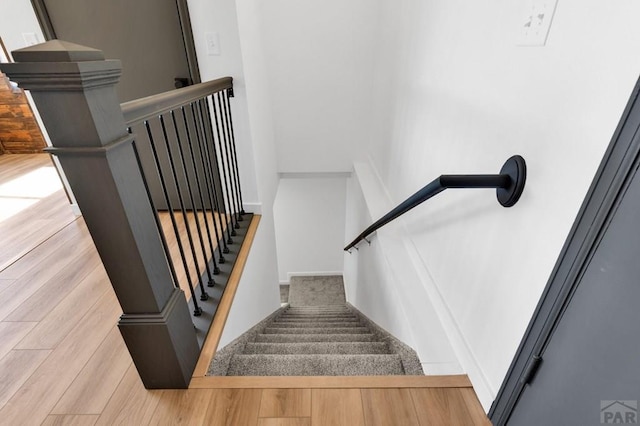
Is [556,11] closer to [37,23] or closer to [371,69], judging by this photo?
[371,69]

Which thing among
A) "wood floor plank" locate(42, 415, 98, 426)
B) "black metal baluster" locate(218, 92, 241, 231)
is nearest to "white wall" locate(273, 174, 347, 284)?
"black metal baluster" locate(218, 92, 241, 231)

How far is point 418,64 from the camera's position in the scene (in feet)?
6.02

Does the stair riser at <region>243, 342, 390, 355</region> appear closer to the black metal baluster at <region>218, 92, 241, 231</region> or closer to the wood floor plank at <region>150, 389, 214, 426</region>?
the wood floor plank at <region>150, 389, 214, 426</region>

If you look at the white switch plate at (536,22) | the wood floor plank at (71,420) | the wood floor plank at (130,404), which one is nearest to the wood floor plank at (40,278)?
the wood floor plank at (71,420)

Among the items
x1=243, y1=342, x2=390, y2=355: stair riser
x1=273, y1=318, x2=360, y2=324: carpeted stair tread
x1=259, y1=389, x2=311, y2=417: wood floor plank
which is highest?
x1=259, y1=389, x2=311, y2=417: wood floor plank

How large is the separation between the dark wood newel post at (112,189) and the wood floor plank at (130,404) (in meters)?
0.04

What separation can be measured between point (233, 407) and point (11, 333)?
1118 mm

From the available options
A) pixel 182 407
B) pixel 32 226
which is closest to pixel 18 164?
pixel 32 226

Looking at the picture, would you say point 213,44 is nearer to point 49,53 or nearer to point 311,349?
point 49,53

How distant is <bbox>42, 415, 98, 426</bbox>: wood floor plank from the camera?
104 cm

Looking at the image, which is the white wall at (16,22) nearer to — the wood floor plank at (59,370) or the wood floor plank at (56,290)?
the wood floor plank at (56,290)

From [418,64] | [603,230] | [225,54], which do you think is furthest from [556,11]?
[225,54]

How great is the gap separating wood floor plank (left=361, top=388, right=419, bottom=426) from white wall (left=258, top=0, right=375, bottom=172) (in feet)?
8.98

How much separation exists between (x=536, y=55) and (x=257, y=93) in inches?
79.4
